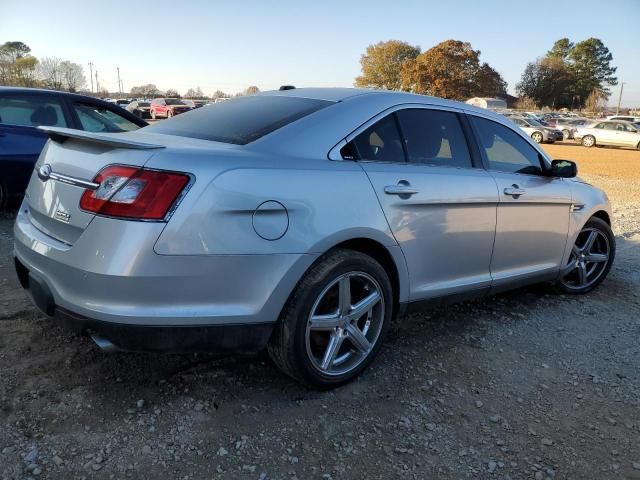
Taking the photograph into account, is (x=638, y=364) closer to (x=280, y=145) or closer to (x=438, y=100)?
(x=438, y=100)

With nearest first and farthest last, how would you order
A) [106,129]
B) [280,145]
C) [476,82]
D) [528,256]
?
[280,145]
[528,256]
[106,129]
[476,82]

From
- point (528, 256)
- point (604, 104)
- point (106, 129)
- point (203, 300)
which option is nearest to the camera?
point (203, 300)

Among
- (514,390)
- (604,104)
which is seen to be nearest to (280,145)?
(514,390)

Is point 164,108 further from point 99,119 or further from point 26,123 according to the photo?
point 26,123

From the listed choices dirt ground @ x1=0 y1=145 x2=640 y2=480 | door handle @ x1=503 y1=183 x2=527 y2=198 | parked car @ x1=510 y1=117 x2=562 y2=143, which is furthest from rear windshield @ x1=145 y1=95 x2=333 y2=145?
parked car @ x1=510 y1=117 x2=562 y2=143

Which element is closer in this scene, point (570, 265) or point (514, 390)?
point (514, 390)

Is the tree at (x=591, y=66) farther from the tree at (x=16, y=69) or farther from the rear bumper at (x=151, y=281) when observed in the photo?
the rear bumper at (x=151, y=281)

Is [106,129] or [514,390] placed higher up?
[106,129]

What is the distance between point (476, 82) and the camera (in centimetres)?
7400

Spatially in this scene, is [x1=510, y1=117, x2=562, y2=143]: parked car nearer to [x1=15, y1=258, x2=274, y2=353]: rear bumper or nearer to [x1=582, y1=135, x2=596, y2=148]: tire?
[x1=582, y1=135, x2=596, y2=148]: tire

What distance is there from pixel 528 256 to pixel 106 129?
5152mm

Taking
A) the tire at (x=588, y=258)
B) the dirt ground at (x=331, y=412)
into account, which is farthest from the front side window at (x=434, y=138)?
the tire at (x=588, y=258)

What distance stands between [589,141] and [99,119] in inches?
1152

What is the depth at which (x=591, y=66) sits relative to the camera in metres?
101
